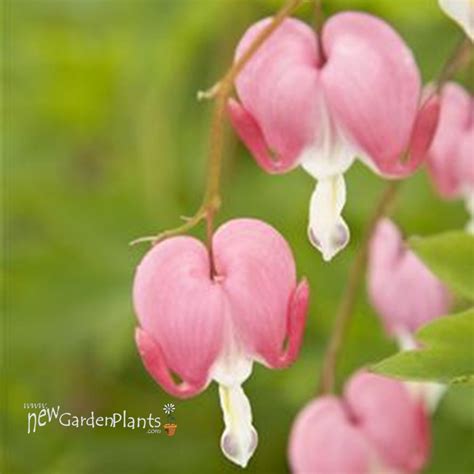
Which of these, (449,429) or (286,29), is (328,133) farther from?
(449,429)

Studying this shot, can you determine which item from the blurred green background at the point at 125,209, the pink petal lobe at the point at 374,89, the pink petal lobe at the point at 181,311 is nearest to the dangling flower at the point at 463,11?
the pink petal lobe at the point at 374,89

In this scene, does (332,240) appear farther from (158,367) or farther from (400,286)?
(400,286)

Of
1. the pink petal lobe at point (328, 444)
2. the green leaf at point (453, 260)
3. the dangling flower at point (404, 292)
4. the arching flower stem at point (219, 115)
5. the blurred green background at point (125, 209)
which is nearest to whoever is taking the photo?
the arching flower stem at point (219, 115)

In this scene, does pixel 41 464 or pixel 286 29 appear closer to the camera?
pixel 286 29

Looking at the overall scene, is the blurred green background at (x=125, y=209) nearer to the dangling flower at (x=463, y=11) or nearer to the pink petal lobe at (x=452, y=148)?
the pink petal lobe at (x=452, y=148)

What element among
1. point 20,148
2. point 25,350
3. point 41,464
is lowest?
point 41,464

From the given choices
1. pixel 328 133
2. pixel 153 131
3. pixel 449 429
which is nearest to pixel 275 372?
pixel 449 429
